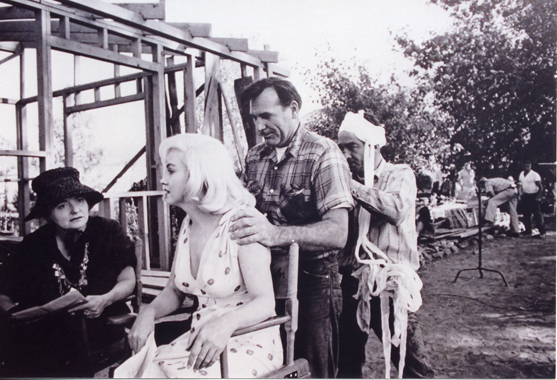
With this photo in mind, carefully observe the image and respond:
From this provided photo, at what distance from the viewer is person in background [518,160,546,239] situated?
217 cm

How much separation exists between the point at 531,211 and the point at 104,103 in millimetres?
3235

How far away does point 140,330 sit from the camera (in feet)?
5.35

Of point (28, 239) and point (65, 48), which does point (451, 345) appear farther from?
point (65, 48)

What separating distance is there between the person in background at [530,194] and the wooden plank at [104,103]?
2.58 metres

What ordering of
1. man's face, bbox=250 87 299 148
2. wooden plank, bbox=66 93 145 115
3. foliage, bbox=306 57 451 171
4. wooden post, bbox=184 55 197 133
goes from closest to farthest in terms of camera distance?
man's face, bbox=250 87 299 148 → foliage, bbox=306 57 451 171 → wooden post, bbox=184 55 197 133 → wooden plank, bbox=66 93 145 115

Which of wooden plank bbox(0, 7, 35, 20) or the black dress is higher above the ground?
wooden plank bbox(0, 7, 35, 20)

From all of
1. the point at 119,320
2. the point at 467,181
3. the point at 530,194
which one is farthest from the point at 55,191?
the point at 530,194

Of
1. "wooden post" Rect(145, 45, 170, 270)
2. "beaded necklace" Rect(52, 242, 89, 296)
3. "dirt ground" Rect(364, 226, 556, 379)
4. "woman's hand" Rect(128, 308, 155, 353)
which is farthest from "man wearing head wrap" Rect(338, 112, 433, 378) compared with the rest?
"wooden post" Rect(145, 45, 170, 270)

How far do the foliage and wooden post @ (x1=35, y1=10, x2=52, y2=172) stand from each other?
1.37 m

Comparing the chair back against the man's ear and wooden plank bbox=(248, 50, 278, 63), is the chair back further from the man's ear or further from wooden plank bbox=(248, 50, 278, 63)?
wooden plank bbox=(248, 50, 278, 63)

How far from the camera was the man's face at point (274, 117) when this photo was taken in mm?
1970

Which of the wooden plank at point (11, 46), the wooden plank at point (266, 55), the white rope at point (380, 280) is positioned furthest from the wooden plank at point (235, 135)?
the wooden plank at point (11, 46)

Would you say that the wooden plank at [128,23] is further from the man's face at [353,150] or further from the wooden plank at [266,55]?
the man's face at [353,150]

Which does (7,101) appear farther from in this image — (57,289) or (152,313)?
(152,313)
